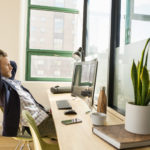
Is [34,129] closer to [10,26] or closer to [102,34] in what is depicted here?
[102,34]

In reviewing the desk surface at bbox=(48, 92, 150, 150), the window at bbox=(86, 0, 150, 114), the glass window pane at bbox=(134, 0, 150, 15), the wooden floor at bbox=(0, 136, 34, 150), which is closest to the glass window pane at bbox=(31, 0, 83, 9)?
the window at bbox=(86, 0, 150, 114)

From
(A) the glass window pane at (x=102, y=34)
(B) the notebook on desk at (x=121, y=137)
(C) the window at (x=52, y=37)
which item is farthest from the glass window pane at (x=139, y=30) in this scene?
(C) the window at (x=52, y=37)

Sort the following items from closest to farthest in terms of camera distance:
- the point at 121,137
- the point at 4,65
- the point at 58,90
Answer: the point at 121,137 → the point at 4,65 → the point at 58,90

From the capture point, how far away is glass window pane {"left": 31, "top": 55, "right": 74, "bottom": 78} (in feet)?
11.6

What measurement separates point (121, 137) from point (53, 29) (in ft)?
10.2

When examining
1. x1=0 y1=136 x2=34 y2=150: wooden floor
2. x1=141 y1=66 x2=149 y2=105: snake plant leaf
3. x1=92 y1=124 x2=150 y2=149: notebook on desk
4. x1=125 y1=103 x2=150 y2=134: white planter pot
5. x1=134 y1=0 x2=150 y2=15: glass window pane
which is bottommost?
x1=0 y1=136 x2=34 y2=150: wooden floor

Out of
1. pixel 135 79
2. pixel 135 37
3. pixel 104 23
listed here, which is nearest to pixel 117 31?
pixel 135 37

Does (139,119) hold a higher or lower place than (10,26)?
lower

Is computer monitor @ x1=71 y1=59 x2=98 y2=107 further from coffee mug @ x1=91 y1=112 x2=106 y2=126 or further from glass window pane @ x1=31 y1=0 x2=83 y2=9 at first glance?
glass window pane @ x1=31 y1=0 x2=83 y2=9

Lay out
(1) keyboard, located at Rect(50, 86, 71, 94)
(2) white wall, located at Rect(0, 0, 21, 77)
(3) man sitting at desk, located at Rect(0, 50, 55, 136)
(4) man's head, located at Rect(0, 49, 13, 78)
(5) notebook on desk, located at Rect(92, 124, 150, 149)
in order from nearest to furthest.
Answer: (5) notebook on desk, located at Rect(92, 124, 150, 149)
(3) man sitting at desk, located at Rect(0, 50, 55, 136)
(4) man's head, located at Rect(0, 49, 13, 78)
(1) keyboard, located at Rect(50, 86, 71, 94)
(2) white wall, located at Rect(0, 0, 21, 77)

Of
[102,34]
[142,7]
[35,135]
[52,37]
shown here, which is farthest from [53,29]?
[35,135]

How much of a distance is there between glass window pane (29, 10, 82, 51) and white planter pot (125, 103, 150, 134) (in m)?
2.82

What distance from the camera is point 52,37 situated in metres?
3.60

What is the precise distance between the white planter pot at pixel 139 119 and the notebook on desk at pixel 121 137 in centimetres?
3
